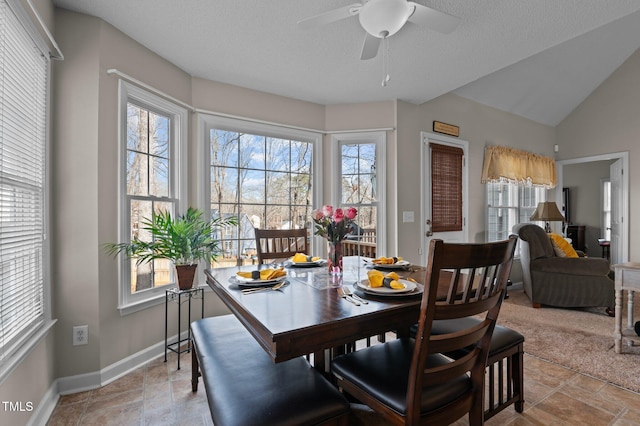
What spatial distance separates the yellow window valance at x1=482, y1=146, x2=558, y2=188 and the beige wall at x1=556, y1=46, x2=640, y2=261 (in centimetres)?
57

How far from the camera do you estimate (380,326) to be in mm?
1184

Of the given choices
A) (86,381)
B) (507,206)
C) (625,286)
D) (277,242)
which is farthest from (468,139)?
(86,381)

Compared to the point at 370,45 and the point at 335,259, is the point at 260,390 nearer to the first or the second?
the point at 335,259

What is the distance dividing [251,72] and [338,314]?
2625 millimetres

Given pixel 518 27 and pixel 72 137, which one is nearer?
pixel 72 137

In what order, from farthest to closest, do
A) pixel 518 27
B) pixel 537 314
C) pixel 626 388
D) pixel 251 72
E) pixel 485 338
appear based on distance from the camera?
pixel 537 314 < pixel 251 72 < pixel 518 27 < pixel 626 388 < pixel 485 338

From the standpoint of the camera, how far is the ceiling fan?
1691mm

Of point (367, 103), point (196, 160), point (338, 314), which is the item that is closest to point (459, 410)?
point (338, 314)

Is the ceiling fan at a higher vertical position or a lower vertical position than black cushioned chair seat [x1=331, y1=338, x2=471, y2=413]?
higher

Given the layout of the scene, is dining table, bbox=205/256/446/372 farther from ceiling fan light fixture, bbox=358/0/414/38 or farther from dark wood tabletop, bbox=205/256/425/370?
ceiling fan light fixture, bbox=358/0/414/38

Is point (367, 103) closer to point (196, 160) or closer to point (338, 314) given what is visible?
point (196, 160)

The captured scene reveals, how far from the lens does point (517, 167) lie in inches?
194

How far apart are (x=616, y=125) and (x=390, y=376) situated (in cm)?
604

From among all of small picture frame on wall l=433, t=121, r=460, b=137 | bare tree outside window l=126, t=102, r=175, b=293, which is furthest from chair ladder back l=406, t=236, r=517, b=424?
small picture frame on wall l=433, t=121, r=460, b=137
